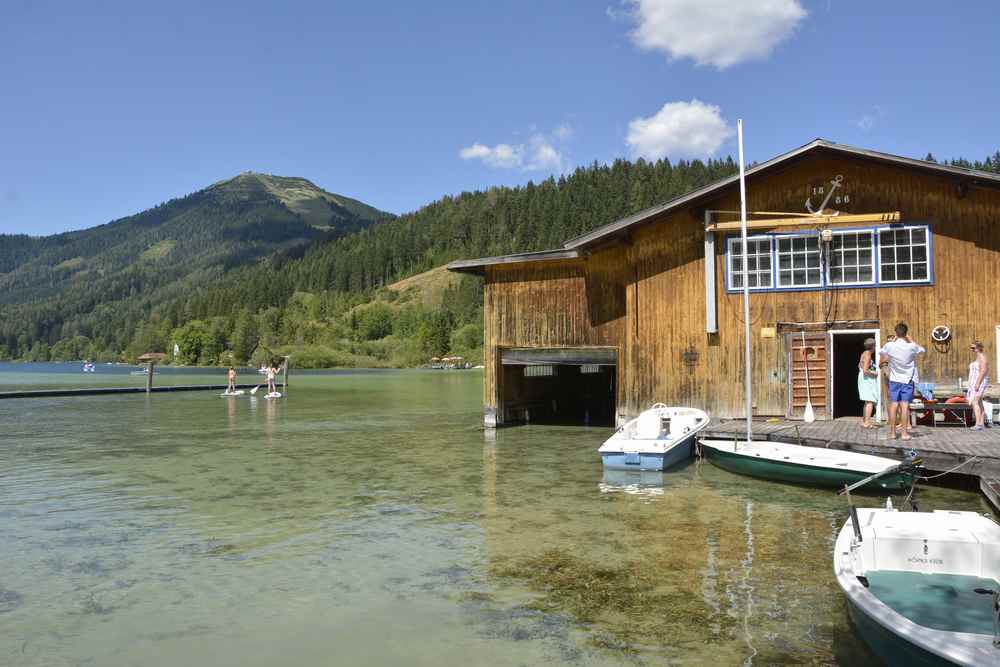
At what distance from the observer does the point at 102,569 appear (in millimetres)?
8922

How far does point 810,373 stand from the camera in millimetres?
18516

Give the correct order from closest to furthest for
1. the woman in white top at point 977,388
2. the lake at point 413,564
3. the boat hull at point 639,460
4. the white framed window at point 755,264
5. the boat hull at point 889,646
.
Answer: the boat hull at point 889,646, the lake at point 413,564, the woman in white top at point 977,388, the boat hull at point 639,460, the white framed window at point 755,264

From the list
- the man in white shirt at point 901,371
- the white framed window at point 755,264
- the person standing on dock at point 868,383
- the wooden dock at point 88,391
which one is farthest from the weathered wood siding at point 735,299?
the wooden dock at point 88,391

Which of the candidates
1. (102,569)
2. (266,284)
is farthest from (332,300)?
(102,569)

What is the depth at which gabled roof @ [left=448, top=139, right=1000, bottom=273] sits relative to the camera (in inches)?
665

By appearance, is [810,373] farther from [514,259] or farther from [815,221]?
[514,259]

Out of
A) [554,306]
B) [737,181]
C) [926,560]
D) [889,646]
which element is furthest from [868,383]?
[889,646]

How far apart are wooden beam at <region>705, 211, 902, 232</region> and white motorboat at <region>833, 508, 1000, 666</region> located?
11843 millimetres

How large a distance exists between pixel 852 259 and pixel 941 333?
8.47 ft

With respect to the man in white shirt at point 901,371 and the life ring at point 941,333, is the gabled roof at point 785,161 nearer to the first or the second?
the life ring at point 941,333

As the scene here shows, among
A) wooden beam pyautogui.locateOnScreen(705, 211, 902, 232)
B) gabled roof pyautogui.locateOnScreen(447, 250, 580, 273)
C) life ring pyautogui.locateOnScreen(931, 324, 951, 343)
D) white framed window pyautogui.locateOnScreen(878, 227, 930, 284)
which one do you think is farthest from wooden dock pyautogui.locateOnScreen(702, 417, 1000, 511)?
gabled roof pyautogui.locateOnScreen(447, 250, 580, 273)

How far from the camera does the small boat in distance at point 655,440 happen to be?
15.6m

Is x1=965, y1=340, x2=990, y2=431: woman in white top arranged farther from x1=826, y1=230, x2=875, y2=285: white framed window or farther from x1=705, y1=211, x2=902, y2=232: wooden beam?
x1=705, y1=211, x2=902, y2=232: wooden beam

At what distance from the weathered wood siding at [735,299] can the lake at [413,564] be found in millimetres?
3467
